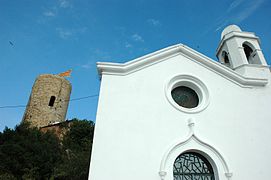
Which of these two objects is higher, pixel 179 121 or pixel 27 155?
pixel 27 155

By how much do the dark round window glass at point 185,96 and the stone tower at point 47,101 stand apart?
1795 centimetres

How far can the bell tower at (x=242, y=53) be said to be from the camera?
24.2 feet

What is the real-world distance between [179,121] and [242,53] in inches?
180

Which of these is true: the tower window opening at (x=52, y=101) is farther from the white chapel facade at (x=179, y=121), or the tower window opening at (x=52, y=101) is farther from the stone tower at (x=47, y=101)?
the white chapel facade at (x=179, y=121)

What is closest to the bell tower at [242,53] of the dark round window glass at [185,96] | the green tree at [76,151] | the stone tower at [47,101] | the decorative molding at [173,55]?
the decorative molding at [173,55]

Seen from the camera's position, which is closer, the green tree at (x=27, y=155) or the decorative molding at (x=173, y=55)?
the decorative molding at (x=173, y=55)

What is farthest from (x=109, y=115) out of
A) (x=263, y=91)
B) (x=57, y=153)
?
(x=57, y=153)

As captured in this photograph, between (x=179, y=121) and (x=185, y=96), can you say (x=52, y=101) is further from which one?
(x=179, y=121)

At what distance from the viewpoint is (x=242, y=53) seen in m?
7.76

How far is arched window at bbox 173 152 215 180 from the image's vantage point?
4859 mm

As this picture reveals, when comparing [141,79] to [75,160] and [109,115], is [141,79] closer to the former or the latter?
[109,115]

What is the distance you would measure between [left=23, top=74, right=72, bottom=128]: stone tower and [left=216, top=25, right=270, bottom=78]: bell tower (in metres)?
18.5

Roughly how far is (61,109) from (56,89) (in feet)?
7.98

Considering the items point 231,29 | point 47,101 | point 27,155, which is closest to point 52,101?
point 47,101
